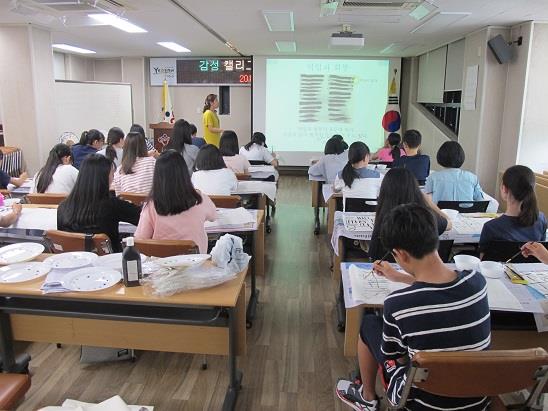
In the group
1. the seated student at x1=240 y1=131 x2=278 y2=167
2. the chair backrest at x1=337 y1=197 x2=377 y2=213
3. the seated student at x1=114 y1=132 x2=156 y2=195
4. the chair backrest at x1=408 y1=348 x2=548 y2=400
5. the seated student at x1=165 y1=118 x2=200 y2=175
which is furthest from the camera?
the seated student at x1=240 y1=131 x2=278 y2=167

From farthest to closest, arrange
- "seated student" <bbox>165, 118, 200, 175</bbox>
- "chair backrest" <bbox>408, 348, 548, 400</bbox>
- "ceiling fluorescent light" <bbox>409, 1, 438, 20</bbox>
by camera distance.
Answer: "seated student" <bbox>165, 118, 200, 175</bbox> < "ceiling fluorescent light" <bbox>409, 1, 438, 20</bbox> < "chair backrest" <bbox>408, 348, 548, 400</bbox>

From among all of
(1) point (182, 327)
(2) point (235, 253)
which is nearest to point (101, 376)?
Result: (1) point (182, 327)

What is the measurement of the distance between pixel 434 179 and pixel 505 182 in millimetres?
1167

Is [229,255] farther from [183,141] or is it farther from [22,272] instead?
[183,141]

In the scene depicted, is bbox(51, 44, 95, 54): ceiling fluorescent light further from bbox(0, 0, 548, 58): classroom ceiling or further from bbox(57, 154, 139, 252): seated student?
bbox(57, 154, 139, 252): seated student

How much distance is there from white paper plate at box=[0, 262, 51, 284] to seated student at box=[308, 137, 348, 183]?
3.54 metres

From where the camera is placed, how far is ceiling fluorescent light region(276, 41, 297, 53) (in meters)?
7.57

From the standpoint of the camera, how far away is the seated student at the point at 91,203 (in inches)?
105

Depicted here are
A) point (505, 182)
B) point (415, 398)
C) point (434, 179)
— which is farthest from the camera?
point (434, 179)

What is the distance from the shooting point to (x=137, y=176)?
4188 mm

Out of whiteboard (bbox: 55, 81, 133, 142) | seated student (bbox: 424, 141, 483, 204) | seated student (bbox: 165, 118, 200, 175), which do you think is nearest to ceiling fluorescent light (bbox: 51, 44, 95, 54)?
whiteboard (bbox: 55, 81, 133, 142)

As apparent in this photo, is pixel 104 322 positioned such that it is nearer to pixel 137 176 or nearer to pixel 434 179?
pixel 137 176

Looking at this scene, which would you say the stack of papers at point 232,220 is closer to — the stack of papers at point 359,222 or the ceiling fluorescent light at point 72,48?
the stack of papers at point 359,222

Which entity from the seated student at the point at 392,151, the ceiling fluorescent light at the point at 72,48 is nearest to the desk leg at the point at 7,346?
the seated student at the point at 392,151
